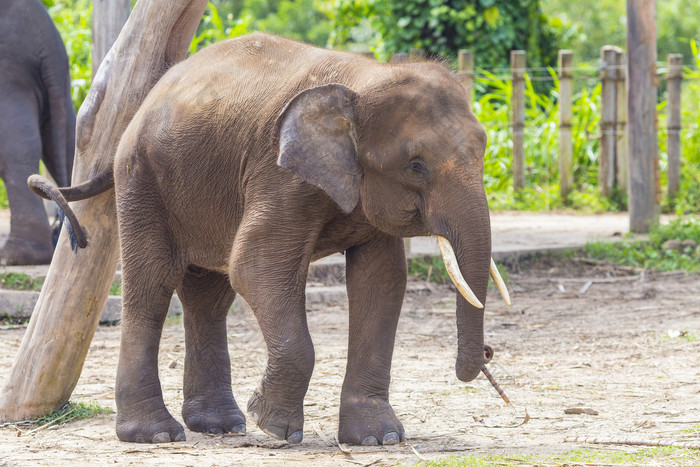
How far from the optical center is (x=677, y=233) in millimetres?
9328

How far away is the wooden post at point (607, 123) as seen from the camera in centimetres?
1193

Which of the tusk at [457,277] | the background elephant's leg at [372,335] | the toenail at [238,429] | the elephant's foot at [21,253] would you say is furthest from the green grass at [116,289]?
the tusk at [457,277]

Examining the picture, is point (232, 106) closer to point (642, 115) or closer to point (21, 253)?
point (21, 253)

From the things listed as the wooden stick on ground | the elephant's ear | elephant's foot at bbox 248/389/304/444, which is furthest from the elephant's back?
the wooden stick on ground

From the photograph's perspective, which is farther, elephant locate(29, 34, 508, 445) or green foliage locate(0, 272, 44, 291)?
green foliage locate(0, 272, 44, 291)

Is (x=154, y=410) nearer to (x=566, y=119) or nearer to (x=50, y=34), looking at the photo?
(x=50, y=34)

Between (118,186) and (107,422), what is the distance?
3.44ft

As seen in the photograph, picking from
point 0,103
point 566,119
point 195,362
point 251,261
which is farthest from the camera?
point 566,119

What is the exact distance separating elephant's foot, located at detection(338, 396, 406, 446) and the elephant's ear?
82cm

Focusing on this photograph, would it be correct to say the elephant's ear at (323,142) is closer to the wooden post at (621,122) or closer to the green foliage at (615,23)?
the wooden post at (621,122)

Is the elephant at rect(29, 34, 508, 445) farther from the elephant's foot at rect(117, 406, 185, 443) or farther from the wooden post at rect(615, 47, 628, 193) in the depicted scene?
the wooden post at rect(615, 47, 628, 193)

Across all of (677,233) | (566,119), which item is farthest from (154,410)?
(566,119)

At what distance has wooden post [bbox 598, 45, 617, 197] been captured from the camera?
11930 mm

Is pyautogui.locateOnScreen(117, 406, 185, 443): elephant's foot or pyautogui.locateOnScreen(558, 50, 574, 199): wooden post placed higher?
pyautogui.locateOnScreen(558, 50, 574, 199): wooden post
